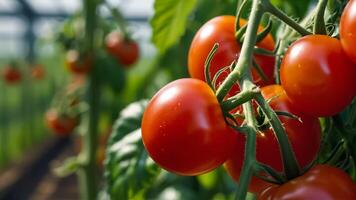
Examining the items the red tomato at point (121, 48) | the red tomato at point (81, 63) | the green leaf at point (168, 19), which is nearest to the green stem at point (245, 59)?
the green leaf at point (168, 19)

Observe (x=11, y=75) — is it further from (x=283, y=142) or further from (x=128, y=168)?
(x=283, y=142)

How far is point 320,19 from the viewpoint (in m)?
0.52

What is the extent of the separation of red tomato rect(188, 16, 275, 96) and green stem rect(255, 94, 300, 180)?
0.40 ft

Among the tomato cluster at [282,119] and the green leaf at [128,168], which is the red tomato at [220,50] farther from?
the green leaf at [128,168]

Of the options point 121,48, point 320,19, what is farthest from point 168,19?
point 121,48

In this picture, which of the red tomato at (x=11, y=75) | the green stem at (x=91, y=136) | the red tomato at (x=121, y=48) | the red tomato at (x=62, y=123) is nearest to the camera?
the green stem at (x=91, y=136)

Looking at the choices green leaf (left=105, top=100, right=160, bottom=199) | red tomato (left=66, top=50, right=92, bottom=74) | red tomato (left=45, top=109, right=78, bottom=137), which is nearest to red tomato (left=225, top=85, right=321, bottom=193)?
green leaf (left=105, top=100, right=160, bottom=199)

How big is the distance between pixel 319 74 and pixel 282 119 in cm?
5

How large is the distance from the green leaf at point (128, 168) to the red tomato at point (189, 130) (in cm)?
32

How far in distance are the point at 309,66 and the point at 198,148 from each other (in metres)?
0.11

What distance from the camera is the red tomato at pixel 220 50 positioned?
1.90ft

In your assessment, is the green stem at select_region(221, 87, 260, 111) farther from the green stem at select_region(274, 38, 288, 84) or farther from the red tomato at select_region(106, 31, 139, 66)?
the red tomato at select_region(106, 31, 139, 66)

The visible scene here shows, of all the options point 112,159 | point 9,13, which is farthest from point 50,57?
point 112,159

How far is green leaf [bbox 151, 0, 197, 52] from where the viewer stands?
0.80 meters
